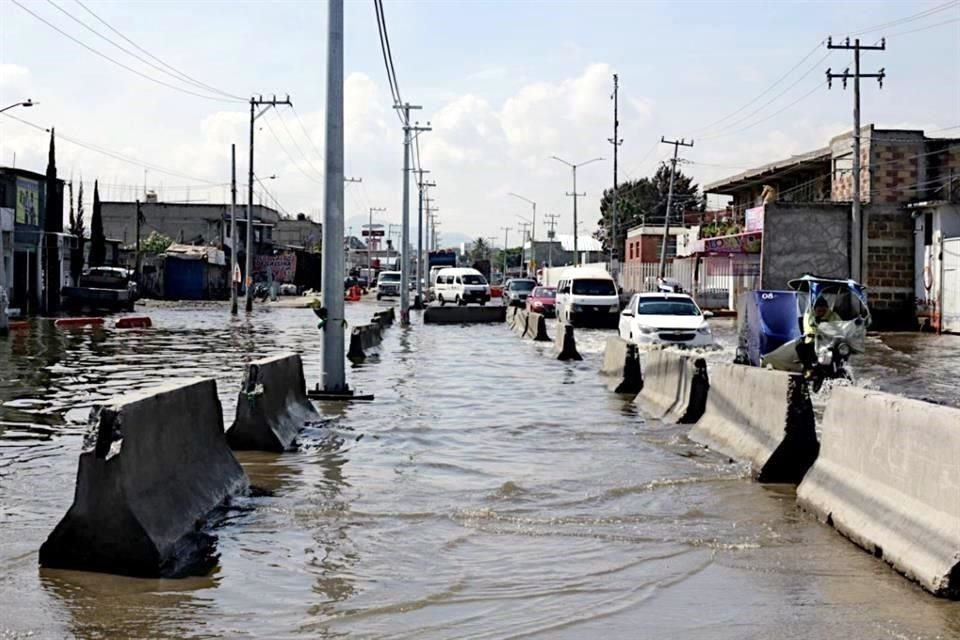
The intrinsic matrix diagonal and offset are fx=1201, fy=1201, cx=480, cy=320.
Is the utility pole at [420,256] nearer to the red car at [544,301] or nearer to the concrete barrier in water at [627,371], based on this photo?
the red car at [544,301]

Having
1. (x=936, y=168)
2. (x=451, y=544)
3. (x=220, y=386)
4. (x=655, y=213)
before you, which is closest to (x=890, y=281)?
(x=936, y=168)

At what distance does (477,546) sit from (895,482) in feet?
8.73

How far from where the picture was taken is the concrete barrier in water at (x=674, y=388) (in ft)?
47.6

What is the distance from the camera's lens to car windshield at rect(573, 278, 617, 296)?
139 ft

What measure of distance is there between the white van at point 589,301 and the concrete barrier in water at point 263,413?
28808mm

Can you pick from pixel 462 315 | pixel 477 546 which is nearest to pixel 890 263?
pixel 462 315

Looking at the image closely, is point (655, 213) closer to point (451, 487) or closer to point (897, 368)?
point (897, 368)

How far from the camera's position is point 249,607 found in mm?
6367

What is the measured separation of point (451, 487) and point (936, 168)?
40666mm

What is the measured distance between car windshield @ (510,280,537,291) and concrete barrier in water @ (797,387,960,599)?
55.8 metres

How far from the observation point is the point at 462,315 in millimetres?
46750

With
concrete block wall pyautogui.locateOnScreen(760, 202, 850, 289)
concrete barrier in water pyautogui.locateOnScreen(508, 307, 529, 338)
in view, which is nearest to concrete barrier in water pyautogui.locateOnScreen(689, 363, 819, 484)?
concrete barrier in water pyautogui.locateOnScreen(508, 307, 529, 338)

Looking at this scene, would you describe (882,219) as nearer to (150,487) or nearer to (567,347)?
(567,347)

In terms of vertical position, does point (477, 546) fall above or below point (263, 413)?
below
